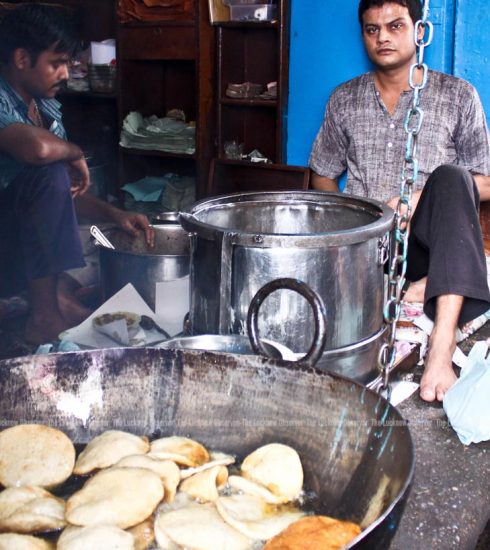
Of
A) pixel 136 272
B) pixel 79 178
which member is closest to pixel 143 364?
pixel 136 272

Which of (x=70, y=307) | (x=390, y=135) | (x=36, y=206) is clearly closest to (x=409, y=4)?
(x=390, y=135)

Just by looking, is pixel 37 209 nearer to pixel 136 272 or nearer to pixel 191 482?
pixel 136 272

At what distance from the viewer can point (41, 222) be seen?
11.7ft

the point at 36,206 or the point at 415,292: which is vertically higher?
the point at 36,206

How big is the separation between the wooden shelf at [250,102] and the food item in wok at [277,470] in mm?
3160

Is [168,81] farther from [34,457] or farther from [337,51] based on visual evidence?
[34,457]

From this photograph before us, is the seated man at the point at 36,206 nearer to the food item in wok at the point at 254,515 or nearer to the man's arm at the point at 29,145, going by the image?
the man's arm at the point at 29,145

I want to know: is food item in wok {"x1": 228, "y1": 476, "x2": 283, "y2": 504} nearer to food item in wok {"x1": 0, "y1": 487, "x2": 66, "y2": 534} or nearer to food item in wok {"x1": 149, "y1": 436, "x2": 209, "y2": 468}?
food item in wok {"x1": 149, "y1": 436, "x2": 209, "y2": 468}

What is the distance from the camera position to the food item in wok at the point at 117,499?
131cm

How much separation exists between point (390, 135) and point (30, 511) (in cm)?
280

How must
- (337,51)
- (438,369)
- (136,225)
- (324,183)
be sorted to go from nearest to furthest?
(438,369) → (136,225) → (324,183) → (337,51)

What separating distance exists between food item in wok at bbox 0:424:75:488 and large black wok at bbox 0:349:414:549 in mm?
107

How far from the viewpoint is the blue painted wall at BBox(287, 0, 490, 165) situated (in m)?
3.62

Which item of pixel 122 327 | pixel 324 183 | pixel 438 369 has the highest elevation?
pixel 324 183
